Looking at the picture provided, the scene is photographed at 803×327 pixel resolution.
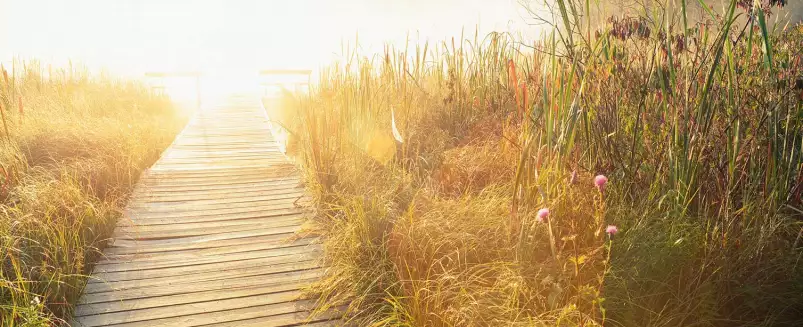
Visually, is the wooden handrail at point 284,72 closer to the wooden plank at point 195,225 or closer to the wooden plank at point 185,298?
the wooden plank at point 195,225

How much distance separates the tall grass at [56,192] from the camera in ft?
7.55

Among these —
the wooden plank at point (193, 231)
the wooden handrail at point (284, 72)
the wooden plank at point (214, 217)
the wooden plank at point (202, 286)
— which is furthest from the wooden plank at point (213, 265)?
the wooden handrail at point (284, 72)

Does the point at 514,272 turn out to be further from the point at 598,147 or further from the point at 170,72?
the point at 170,72

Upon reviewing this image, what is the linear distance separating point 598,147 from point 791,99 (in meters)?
0.89

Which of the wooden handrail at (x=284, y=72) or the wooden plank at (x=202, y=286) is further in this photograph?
the wooden handrail at (x=284, y=72)

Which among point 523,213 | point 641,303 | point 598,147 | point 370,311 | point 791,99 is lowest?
point 370,311

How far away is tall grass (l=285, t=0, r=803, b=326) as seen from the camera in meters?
1.98

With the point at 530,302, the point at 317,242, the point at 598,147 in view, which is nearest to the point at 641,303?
the point at 530,302

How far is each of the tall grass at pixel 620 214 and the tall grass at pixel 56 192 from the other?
46.5 inches

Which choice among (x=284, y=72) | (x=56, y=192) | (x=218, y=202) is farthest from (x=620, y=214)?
(x=284, y=72)

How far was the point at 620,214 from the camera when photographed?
237cm

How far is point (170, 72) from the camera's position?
1432 cm

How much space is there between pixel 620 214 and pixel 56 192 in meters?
2.98

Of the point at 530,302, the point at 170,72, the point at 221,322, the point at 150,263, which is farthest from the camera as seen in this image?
the point at 170,72
